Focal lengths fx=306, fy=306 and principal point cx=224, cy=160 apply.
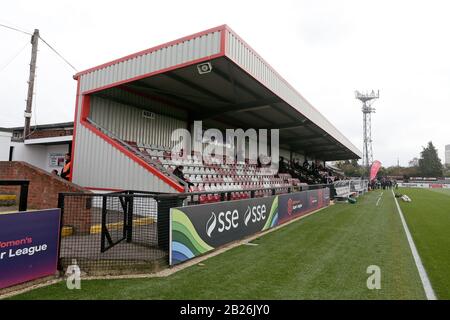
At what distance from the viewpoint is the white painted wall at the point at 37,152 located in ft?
48.1

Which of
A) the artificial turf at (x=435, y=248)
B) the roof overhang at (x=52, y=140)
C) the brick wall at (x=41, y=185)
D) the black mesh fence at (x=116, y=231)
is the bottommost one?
the artificial turf at (x=435, y=248)

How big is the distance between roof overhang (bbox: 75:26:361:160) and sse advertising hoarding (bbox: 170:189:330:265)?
4009mm

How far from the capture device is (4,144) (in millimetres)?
14195

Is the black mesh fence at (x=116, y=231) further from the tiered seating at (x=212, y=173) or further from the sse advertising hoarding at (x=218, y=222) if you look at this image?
the tiered seating at (x=212, y=173)

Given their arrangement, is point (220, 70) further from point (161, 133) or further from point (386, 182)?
point (386, 182)

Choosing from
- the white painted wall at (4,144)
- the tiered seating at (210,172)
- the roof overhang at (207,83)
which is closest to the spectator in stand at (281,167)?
the tiered seating at (210,172)

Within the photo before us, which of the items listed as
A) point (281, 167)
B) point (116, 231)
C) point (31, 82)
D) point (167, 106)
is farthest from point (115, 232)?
point (281, 167)

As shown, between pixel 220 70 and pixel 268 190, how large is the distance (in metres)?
4.28

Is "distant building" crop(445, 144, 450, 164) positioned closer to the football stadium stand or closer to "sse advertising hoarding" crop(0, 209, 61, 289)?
the football stadium stand

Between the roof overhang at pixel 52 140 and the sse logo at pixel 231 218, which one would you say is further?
the roof overhang at pixel 52 140

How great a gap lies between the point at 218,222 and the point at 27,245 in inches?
143

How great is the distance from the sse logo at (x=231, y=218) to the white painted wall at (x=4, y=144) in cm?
1236

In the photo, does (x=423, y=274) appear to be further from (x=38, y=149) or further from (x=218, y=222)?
(x=38, y=149)

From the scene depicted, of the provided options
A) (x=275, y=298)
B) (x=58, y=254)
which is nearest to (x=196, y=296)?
(x=275, y=298)
